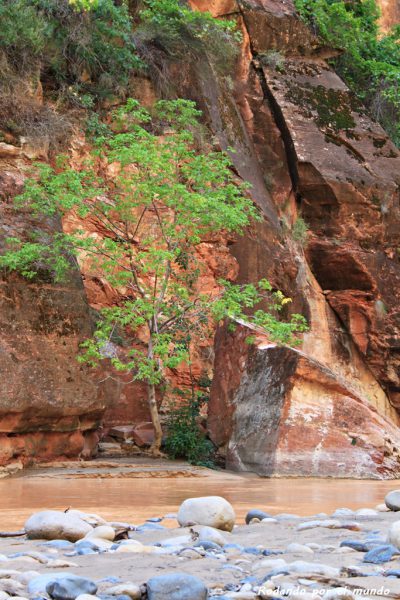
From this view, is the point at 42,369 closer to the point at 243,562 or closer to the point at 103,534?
the point at 103,534

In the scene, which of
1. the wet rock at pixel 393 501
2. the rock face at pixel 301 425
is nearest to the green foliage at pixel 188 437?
the rock face at pixel 301 425

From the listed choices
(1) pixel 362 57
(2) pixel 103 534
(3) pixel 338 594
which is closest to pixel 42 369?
(2) pixel 103 534

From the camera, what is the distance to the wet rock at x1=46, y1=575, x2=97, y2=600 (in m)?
2.79

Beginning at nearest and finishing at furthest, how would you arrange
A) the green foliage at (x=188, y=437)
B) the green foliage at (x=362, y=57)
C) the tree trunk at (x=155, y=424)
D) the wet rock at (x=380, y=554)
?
the wet rock at (x=380, y=554) → the green foliage at (x=188, y=437) → the tree trunk at (x=155, y=424) → the green foliage at (x=362, y=57)

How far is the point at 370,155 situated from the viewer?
2042 cm

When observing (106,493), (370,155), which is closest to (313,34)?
(370,155)

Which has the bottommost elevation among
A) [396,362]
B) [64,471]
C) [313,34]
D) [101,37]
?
[64,471]

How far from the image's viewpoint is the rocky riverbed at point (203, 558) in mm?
2867

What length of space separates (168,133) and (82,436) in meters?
7.71

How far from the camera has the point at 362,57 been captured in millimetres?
24312

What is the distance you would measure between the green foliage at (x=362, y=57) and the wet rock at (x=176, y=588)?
845 inches

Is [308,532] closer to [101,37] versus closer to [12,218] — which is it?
[12,218]

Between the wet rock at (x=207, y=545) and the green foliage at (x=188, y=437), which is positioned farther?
the green foliage at (x=188, y=437)

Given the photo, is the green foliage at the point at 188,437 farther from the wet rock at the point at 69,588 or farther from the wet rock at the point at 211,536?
the wet rock at the point at 69,588
